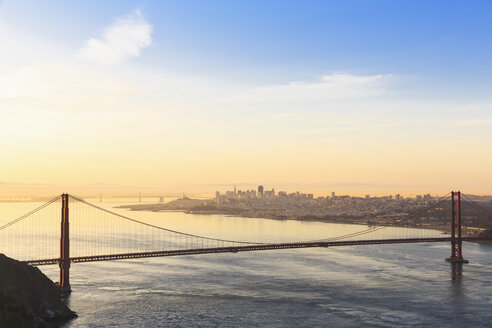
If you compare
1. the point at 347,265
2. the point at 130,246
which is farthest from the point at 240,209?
the point at 347,265

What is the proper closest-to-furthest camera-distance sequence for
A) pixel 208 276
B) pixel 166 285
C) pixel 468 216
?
1. pixel 166 285
2. pixel 208 276
3. pixel 468 216

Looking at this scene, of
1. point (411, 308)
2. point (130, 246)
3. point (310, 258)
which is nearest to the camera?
point (411, 308)

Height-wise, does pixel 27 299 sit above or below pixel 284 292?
above

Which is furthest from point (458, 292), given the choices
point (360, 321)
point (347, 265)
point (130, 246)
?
point (130, 246)

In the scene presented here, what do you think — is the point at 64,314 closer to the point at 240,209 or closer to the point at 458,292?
the point at 458,292

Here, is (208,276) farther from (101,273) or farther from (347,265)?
(347,265)

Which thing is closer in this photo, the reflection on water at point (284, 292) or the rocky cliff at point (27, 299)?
the rocky cliff at point (27, 299)

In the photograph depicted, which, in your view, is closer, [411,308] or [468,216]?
[411,308]
